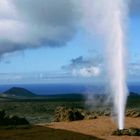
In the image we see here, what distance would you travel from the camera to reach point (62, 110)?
39.7m

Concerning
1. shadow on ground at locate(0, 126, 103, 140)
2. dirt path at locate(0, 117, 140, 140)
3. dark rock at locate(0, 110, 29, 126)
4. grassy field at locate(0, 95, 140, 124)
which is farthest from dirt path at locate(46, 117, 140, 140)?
grassy field at locate(0, 95, 140, 124)

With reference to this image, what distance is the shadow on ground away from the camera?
2744 centimetres

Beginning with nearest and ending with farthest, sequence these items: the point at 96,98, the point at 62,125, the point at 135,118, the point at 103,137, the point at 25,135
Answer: the point at 103,137
the point at 25,135
the point at 62,125
the point at 135,118
the point at 96,98

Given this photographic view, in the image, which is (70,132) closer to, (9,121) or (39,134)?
(39,134)

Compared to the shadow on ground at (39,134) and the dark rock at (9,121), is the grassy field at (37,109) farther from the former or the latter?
the shadow on ground at (39,134)

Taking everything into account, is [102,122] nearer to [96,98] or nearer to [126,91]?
[126,91]

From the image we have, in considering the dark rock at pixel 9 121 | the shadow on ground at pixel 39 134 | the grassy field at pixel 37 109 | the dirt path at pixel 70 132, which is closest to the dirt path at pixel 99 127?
the dirt path at pixel 70 132

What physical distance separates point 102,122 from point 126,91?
6201 millimetres

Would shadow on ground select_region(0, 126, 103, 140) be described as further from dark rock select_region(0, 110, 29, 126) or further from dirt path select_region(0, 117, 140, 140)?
dark rock select_region(0, 110, 29, 126)

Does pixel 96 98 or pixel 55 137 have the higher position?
pixel 96 98

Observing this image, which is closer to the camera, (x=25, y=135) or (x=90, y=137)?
(x=90, y=137)

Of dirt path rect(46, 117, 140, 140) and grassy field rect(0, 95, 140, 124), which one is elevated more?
grassy field rect(0, 95, 140, 124)

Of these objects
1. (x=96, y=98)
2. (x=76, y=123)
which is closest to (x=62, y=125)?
(x=76, y=123)

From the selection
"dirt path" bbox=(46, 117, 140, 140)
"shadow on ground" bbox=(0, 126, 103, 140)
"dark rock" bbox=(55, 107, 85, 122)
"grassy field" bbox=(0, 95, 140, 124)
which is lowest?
"shadow on ground" bbox=(0, 126, 103, 140)
